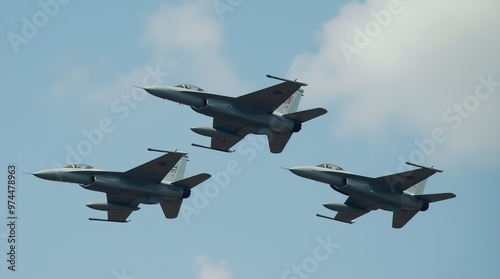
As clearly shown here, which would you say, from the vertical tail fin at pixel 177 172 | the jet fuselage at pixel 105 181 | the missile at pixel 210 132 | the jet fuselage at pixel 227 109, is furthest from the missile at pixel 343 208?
the jet fuselage at pixel 105 181

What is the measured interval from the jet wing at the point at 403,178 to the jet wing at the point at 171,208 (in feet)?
38.1

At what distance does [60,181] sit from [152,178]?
17.2 ft

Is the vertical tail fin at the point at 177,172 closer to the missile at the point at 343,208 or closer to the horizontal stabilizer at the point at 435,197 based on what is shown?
the missile at the point at 343,208

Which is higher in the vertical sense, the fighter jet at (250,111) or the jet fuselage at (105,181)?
the fighter jet at (250,111)

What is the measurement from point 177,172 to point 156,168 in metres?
4.67

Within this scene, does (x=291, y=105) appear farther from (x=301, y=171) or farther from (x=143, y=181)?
(x=143, y=181)

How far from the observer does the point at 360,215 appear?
79000mm

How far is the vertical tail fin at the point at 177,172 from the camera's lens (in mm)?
76188

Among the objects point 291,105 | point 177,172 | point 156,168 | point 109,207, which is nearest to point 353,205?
point 291,105

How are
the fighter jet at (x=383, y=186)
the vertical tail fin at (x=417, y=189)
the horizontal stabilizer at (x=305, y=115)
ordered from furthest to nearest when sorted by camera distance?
1. the vertical tail fin at (x=417, y=189)
2. the fighter jet at (x=383, y=186)
3. the horizontal stabilizer at (x=305, y=115)

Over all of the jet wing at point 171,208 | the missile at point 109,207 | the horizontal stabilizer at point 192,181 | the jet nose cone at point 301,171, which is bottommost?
the jet nose cone at point 301,171

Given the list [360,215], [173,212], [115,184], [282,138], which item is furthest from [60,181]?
[360,215]

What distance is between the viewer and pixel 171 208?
246 ft

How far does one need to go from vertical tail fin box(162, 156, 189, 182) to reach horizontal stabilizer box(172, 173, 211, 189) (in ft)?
9.70
